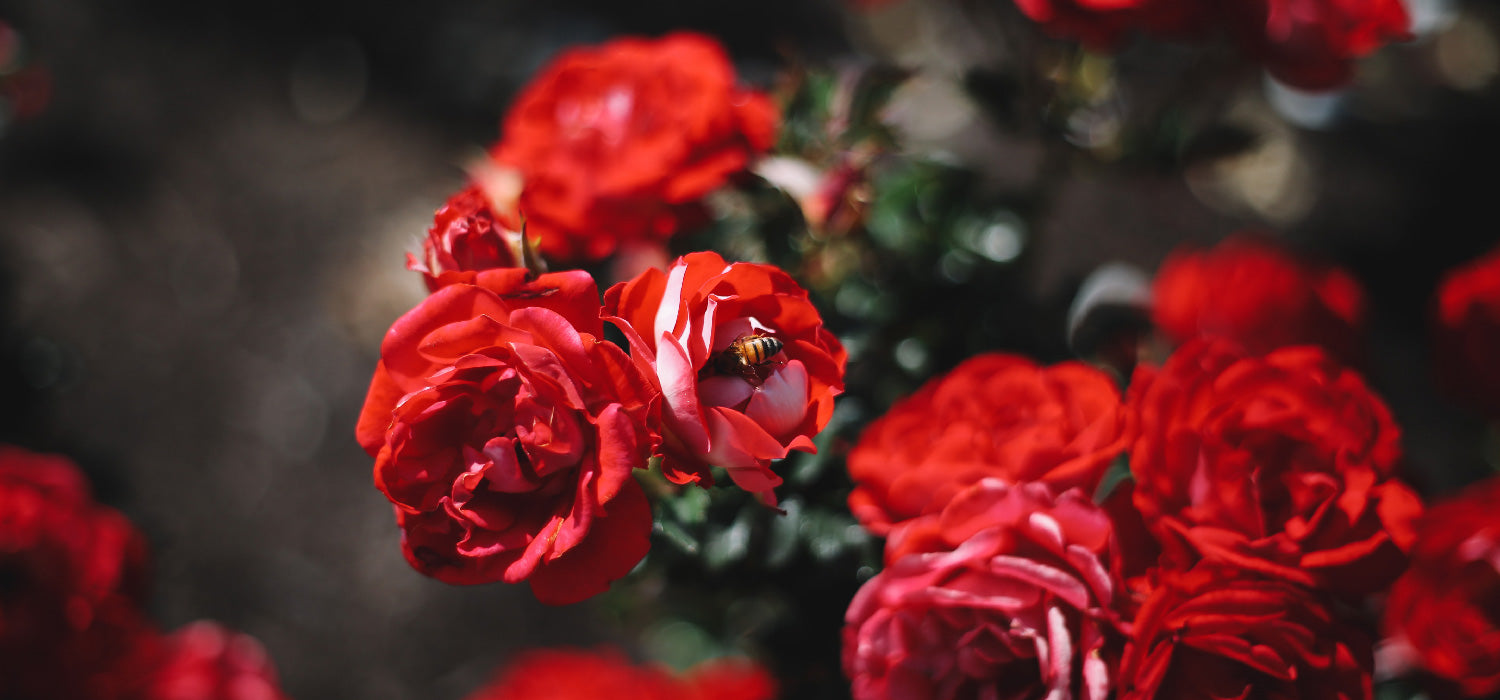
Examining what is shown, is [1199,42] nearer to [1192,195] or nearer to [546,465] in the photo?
[546,465]

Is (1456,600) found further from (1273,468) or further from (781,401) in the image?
(781,401)

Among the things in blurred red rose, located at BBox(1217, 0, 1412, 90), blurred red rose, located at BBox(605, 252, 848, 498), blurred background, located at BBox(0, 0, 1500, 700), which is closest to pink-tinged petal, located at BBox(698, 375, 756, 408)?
blurred red rose, located at BBox(605, 252, 848, 498)

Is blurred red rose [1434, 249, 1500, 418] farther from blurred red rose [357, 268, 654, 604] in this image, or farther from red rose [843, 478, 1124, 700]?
blurred red rose [357, 268, 654, 604]

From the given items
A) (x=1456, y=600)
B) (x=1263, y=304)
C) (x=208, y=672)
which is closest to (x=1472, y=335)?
(x=1263, y=304)

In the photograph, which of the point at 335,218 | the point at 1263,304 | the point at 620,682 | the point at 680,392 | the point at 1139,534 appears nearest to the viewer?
the point at 680,392

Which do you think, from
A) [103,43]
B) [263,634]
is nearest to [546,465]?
[263,634]
